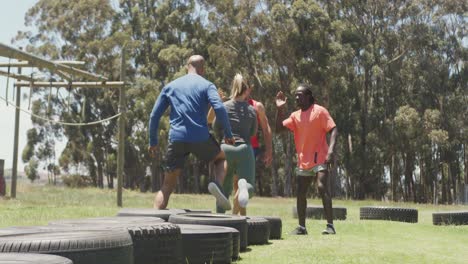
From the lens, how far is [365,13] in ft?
137

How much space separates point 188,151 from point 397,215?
5.33 m

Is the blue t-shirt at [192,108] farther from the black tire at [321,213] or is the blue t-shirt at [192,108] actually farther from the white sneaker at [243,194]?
the black tire at [321,213]

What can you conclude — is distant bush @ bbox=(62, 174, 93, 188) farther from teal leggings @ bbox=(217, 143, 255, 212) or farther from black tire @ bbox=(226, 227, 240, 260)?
black tire @ bbox=(226, 227, 240, 260)

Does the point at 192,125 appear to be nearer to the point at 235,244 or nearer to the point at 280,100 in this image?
the point at 235,244

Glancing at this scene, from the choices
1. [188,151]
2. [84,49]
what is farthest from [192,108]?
[84,49]

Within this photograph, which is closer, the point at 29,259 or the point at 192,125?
the point at 29,259

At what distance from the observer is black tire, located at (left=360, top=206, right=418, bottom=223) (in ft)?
35.7

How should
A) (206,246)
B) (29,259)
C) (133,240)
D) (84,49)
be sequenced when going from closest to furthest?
1. (29,259)
2. (133,240)
3. (206,246)
4. (84,49)

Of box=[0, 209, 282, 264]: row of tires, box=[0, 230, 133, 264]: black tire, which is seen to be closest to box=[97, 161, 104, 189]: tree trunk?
box=[0, 209, 282, 264]: row of tires

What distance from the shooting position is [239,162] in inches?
292

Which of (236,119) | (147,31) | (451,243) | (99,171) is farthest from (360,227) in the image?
Result: (99,171)

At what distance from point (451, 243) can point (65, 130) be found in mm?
47304

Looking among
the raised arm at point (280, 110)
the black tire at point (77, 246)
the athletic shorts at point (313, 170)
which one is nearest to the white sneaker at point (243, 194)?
the athletic shorts at point (313, 170)

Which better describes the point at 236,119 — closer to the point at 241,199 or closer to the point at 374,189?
the point at 241,199
